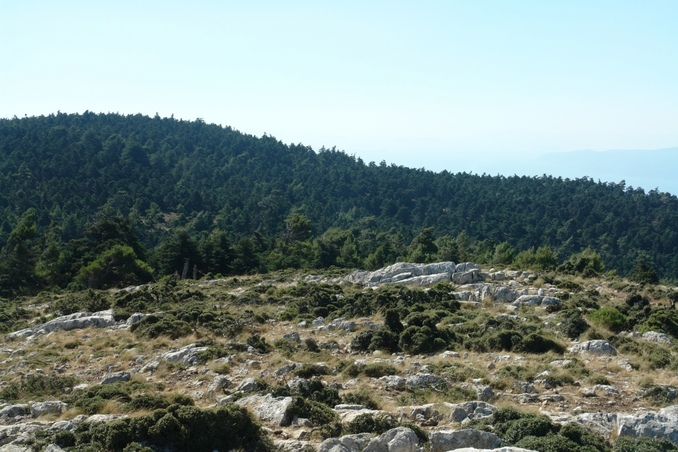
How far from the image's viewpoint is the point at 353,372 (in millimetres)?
14727

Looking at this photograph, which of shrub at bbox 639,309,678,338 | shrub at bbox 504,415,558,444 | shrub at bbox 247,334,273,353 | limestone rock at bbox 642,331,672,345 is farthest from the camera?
shrub at bbox 639,309,678,338

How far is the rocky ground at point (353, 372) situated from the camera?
401 inches

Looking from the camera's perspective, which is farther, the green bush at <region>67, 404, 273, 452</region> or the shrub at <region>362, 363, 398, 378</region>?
the shrub at <region>362, 363, 398, 378</region>

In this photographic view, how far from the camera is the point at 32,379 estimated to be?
1452cm

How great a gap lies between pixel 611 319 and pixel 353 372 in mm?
10786

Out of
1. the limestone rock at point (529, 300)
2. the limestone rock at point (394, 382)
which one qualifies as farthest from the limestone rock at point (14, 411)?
the limestone rock at point (529, 300)

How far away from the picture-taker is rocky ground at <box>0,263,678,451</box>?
33.4 ft

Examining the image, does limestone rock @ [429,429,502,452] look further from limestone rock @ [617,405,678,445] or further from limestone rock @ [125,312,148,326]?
limestone rock @ [125,312,148,326]

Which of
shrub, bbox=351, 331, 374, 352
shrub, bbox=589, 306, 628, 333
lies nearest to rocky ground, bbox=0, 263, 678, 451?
shrub, bbox=589, 306, 628, 333

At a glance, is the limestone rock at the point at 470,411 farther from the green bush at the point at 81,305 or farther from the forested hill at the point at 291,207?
the forested hill at the point at 291,207

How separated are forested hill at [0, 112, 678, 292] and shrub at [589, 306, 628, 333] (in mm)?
34677

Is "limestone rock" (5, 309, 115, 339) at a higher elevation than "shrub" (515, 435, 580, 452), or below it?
below

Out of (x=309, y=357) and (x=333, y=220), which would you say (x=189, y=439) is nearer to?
(x=309, y=357)

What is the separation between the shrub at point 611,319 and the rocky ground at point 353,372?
14 cm
